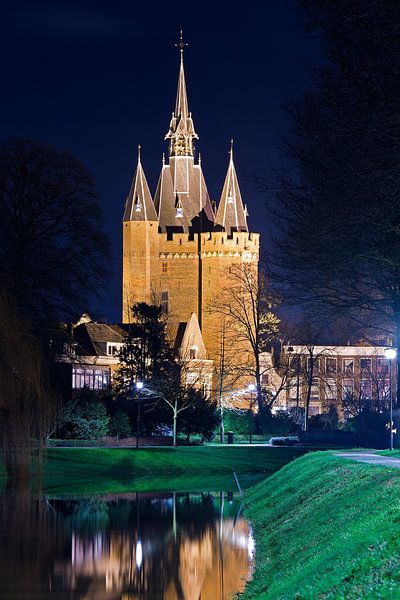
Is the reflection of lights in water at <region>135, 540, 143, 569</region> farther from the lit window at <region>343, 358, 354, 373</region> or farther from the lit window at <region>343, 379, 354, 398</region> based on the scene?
the lit window at <region>343, 358, 354, 373</region>

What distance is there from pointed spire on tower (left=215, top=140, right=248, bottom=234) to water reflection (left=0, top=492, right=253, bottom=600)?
83153 mm

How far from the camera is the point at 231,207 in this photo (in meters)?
123

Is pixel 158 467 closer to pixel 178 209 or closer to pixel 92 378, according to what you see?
pixel 92 378

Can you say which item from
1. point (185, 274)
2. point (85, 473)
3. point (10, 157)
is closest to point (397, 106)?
point (10, 157)

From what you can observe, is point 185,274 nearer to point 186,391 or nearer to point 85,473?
point 186,391

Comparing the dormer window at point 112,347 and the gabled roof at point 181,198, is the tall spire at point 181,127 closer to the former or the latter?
the gabled roof at point 181,198

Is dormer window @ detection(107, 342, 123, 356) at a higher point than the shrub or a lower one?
higher

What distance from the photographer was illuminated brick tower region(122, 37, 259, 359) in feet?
386

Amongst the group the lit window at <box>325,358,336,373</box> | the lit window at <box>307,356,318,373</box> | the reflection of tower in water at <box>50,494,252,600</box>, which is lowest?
the reflection of tower in water at <box>50,494,252,600</box>

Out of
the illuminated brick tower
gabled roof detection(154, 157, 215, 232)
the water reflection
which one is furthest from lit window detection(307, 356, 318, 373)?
the water reflection

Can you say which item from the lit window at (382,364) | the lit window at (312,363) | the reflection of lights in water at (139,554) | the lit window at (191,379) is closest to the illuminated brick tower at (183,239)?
the lit window at (382,364)

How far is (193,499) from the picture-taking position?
Result: 4003cm

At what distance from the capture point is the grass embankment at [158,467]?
156 feet

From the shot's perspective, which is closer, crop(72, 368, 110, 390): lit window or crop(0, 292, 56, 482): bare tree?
crop(0, 292, 56, 482): bare tree
